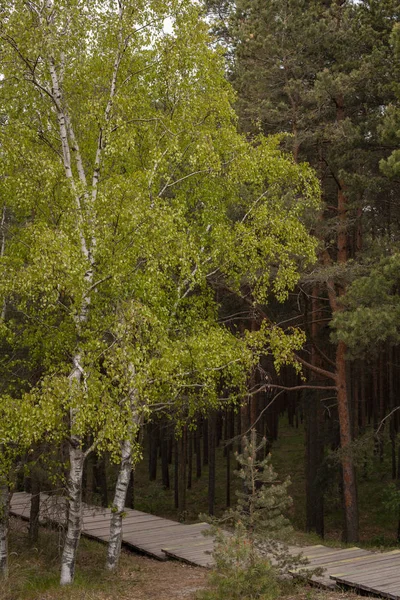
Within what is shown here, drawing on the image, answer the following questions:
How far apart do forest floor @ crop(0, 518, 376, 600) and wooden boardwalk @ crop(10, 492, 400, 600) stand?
0.24 metres

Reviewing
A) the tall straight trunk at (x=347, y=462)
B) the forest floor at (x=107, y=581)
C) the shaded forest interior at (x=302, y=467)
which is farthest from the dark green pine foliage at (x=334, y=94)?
the forest floor at (x=107, y=581)

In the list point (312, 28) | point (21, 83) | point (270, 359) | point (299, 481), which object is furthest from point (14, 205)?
point (299, 481)

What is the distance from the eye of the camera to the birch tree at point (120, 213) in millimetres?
10469

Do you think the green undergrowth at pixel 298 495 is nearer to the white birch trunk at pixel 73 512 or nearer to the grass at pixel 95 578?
the grass at pixel 95 578

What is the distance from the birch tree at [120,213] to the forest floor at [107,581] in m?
0.66

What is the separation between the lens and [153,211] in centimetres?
1110

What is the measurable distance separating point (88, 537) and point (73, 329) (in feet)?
21.9

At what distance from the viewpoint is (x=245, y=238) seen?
42.1ft

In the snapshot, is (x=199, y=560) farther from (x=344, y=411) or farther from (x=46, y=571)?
(x=344, y=411)

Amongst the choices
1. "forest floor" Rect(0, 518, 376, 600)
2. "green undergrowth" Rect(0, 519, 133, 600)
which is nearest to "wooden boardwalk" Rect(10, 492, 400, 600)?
"forest floor" Rect(0, 518, 376, 600)

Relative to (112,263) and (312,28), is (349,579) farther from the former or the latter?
(312,28)

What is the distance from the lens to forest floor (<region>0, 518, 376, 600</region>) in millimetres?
10094

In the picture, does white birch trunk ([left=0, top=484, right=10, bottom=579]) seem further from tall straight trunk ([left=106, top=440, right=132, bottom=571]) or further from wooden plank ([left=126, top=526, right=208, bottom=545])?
wooden plank ([left=126, top=526, right=208, bottom=545])

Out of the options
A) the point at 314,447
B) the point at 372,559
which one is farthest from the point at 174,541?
the point at 314,447
